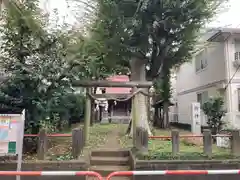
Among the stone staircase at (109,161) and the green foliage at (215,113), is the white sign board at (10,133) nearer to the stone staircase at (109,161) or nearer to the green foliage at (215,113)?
the stone staircase at (109,161)

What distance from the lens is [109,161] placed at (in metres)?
6.78

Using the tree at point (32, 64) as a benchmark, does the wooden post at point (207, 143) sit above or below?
below

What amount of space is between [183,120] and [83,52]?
1380 centimetres

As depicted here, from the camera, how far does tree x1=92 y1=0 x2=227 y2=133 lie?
8.48 m

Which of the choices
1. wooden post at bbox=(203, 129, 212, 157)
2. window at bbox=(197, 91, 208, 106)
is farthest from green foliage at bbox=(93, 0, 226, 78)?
window at bbox=(197, 91, 208, 106)

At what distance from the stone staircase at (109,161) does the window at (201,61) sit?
10.9m

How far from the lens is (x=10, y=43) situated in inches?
259

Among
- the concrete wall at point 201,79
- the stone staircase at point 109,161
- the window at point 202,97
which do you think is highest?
the concrete wall at point 201,79

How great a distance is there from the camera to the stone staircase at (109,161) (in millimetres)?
6391

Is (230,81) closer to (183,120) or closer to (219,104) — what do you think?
(219,104)

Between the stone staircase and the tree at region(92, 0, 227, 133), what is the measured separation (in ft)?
9.72

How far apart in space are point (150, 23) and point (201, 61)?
29.4 ft

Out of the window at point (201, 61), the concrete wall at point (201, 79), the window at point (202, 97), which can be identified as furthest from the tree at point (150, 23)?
the window at point (202, 97)

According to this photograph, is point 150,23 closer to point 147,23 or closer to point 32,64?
point 147,23
